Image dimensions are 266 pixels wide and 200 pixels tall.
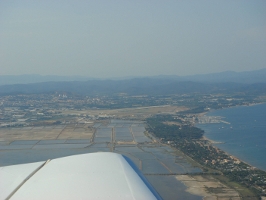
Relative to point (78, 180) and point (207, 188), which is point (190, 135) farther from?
point (78, 180)

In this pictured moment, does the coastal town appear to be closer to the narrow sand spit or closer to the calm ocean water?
the narrow sand spit

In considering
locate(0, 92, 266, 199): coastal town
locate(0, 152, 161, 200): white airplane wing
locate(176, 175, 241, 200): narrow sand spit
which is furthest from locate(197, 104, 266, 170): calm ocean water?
locate(0, 152, 161, 200): white airplane wing

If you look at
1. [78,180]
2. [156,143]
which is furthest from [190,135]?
[78,180]

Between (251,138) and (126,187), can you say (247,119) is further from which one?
(126,187)

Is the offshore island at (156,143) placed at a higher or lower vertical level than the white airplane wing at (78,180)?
lower

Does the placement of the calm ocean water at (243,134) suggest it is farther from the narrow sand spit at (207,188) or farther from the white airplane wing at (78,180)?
the white airplane wing at (78,180)

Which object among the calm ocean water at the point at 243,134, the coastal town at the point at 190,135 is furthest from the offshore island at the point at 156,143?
the calm ocean water at the point at 243,134
